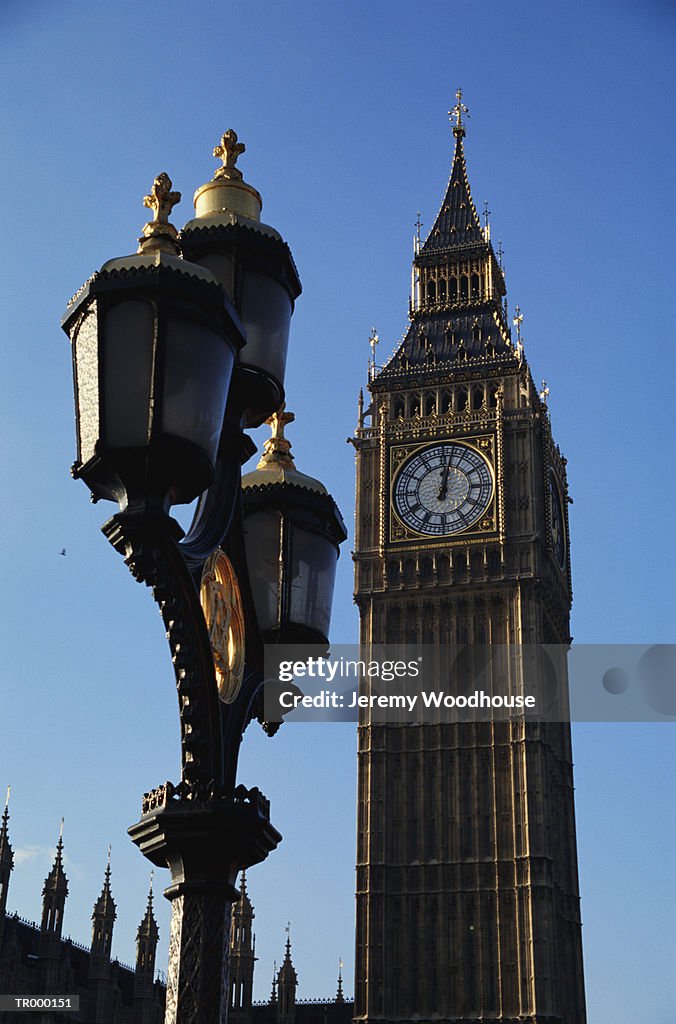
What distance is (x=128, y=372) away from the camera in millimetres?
5672

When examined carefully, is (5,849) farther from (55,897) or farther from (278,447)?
(278,447)

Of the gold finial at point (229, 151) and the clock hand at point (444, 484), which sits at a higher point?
the clock hand at point (444, 484)

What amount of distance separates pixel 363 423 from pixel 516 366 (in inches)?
287

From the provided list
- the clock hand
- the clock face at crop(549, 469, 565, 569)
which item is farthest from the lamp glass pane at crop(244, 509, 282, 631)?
the clock face at crop(549, 469, 565, 569)

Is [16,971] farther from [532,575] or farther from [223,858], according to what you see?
[223,858]

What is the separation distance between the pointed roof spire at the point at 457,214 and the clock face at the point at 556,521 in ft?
45.6

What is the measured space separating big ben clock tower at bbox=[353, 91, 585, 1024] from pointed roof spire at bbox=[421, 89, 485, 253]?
351 cm

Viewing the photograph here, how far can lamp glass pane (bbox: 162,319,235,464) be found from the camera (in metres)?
5.62

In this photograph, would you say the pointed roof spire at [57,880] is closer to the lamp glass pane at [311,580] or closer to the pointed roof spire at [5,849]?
the pointed roof spire at [5,849]

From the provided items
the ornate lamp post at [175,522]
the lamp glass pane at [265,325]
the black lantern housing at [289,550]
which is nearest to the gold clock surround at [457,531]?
the black lantern housing at [289,550]

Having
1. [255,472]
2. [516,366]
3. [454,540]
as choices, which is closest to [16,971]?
[454,540]

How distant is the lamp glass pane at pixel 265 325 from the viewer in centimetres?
707

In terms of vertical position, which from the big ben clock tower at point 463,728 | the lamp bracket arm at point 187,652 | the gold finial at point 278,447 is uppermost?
the big ben clock tower at point 463,728

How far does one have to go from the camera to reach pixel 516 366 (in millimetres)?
62688
